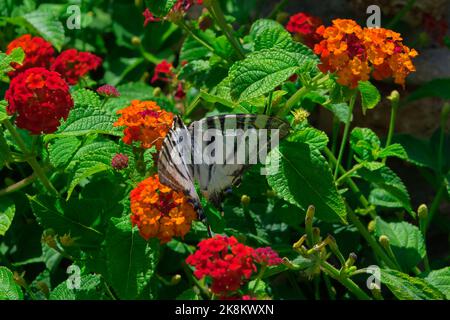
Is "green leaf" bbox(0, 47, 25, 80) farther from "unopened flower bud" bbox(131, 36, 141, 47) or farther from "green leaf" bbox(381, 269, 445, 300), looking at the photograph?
"green leaf" bbox(381, 269, 445, 300)

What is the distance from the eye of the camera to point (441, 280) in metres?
2.74

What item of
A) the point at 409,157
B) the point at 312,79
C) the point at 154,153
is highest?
the point at 312,79

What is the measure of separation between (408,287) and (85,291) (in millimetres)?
1106

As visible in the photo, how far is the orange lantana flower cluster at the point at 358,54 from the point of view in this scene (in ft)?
7.98

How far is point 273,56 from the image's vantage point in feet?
8.27

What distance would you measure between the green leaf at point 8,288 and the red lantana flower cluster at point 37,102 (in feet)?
1.57

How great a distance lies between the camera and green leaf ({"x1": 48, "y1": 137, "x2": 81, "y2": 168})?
9.00ft

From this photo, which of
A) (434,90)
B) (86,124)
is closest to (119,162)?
(86,124)

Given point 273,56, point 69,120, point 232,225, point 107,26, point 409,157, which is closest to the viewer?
point 273,56

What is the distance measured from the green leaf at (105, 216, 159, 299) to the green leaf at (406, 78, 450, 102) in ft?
5.20

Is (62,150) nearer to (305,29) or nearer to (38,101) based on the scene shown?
(38,101)

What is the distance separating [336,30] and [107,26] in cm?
199

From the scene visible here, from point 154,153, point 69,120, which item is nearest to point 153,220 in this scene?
point 154,153

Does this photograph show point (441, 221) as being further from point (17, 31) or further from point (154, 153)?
point (17, 31)
